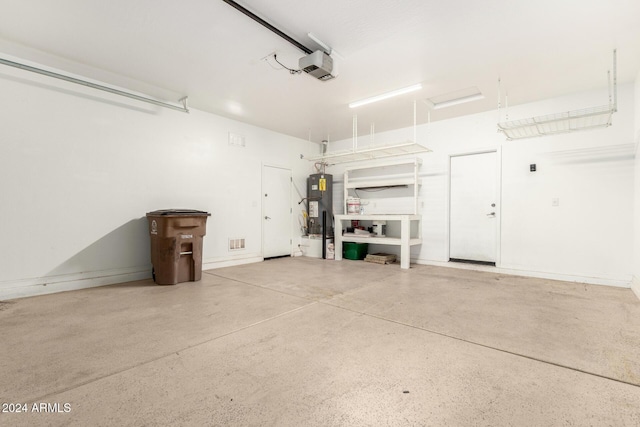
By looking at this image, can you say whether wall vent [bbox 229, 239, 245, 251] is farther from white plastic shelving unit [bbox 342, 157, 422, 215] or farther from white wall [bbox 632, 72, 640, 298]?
white wall [bbox 632, 72, 640, 298]

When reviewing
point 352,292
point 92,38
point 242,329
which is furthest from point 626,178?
point 92,38

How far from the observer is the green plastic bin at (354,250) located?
6534 millimetres

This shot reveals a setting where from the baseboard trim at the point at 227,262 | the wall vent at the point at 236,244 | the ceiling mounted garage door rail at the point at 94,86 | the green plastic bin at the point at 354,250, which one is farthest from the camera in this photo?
the green plastic bin at the point at 354,250

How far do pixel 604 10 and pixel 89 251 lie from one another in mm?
6638

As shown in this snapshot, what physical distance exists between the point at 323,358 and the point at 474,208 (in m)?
4.76

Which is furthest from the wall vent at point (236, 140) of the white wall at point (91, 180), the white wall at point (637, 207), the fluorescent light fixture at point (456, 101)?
the white wall at point (637, 207)

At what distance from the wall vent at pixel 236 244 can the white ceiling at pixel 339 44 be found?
274 cm

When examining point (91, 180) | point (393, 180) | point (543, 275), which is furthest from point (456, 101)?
point (91, 180)

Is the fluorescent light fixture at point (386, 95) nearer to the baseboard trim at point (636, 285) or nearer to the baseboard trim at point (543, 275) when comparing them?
the baseboard trim at point (543, 275)

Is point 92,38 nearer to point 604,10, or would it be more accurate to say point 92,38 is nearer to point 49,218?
point 49,218

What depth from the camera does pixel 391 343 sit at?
90.4 inches

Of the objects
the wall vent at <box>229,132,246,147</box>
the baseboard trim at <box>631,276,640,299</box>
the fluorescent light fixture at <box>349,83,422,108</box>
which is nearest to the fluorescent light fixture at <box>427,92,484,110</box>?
the fluorescent light fixture at <box>349,83,422,108</box>

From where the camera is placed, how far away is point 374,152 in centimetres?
603

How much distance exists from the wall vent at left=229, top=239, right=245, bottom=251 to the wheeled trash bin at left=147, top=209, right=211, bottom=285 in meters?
1.33
